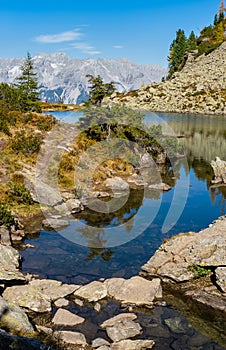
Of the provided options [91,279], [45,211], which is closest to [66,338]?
[91,279]

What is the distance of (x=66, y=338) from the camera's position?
14.9m

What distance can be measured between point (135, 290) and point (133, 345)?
4.24m

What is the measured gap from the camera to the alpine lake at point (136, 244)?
16.2 meters

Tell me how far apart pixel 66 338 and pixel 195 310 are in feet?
22.5

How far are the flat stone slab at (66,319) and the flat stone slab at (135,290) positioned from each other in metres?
2.70

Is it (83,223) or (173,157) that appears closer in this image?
(83,223)

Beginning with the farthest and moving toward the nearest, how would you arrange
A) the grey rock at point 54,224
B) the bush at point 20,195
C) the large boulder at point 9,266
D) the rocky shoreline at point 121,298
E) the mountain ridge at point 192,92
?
1. the mountain ridge at point 192,92
2. the bush at point 20,195
3. the grey rock at point 54,224
4. the large boulder at point 9,266
5. the rocky shoreline at point 121,298

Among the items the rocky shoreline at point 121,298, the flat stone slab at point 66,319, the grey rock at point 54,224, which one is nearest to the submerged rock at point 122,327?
the rocky shoreline at point 121,298

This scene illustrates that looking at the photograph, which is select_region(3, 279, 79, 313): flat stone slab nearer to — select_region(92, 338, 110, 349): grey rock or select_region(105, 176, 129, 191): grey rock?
select_region(92, 338, 110, 349): grey rock

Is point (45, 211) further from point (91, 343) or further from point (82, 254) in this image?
point (91, 343)

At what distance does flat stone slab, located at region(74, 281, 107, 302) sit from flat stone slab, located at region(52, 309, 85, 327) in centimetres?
171

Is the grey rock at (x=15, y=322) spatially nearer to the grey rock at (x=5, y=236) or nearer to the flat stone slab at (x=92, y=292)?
the flat stone slab at (x=92, y=292)

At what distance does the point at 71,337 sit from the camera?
15.0m

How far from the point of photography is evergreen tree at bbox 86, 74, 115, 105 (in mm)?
53719
